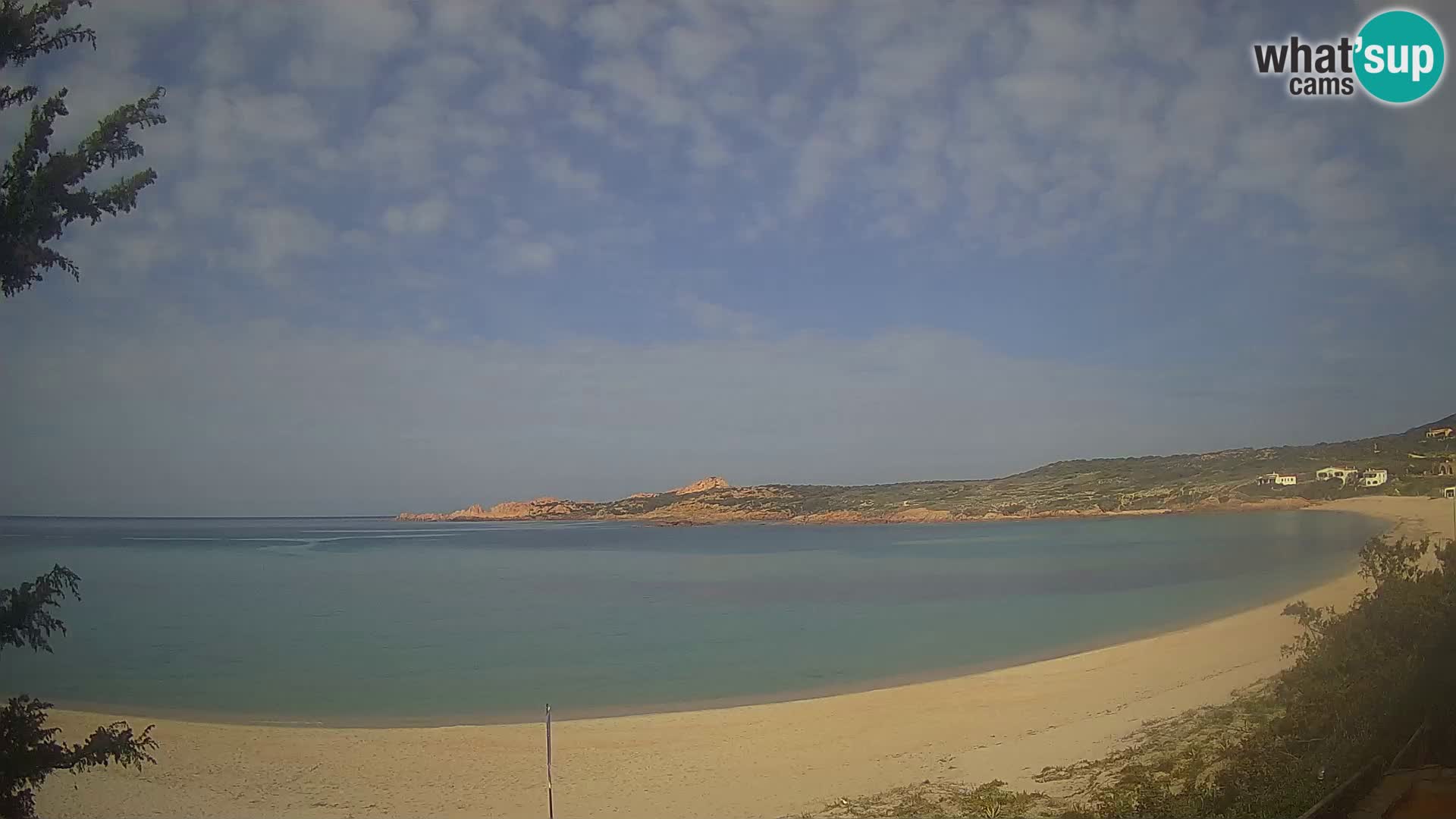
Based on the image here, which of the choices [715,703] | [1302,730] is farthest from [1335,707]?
[715,703]

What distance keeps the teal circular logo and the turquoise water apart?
225cm

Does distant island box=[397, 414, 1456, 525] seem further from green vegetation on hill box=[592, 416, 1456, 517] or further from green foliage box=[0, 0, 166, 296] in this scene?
green foliage box=[0, 0, 166, 296]

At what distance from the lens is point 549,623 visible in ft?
31.4

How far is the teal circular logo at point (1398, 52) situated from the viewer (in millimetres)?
4082

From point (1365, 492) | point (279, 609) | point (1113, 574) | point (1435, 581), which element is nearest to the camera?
point (1435, 581)

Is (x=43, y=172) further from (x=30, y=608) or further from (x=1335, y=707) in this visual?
(x=1335, y=707)

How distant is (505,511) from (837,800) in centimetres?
617

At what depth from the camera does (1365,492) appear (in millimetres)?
4676

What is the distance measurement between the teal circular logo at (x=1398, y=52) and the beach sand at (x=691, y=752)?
86.0 inches

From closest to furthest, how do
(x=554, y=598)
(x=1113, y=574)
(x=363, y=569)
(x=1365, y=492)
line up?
1. (x=1365, y=492)
2. (x=1113, y=574)
3. (x=554, y=598)
4. (x=363, y=569)

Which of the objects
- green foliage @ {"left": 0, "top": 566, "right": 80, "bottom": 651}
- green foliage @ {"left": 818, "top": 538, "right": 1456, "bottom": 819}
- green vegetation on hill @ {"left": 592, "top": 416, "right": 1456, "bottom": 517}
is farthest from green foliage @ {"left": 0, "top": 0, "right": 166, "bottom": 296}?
green vegetation on hill @ {"left": 592, "top": 416, "right": 1456, "bottom": 517}

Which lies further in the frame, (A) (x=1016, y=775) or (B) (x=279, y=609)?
(B) (x=279, y=609)

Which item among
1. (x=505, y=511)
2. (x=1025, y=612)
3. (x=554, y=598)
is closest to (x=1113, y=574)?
(x=1025, y=612)

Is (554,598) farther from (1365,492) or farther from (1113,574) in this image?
(1365,492)
